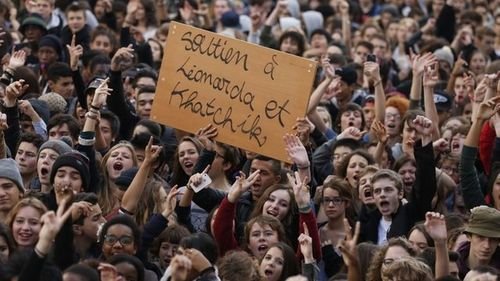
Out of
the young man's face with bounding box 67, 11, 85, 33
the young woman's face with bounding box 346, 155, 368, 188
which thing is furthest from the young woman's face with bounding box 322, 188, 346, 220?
the young man's face with bounding box 67, 11, 85, 33

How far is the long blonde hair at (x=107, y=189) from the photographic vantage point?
12916 mm

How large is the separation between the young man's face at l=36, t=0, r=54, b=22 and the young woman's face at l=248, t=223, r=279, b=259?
24.3ft

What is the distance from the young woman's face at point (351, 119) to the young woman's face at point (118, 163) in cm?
277

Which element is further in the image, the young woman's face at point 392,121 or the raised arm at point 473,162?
the young woman's face at point 392,121

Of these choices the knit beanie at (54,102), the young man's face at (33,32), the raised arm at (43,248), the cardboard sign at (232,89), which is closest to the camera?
the raised arm at (43,248)

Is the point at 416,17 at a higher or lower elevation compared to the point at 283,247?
higher

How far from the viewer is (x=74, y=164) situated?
1231cm

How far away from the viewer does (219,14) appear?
2245 cm

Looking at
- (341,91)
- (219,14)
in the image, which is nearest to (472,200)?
(341,91)

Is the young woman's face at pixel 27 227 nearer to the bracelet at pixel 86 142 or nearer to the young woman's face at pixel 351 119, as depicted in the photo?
the bracelet at pixel 86 142

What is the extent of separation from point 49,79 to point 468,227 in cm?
533

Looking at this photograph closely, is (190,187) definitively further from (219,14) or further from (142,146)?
(219,14)

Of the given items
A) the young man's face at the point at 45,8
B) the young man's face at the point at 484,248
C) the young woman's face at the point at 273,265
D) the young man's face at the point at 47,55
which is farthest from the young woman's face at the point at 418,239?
the young man's face at the point at 45,8

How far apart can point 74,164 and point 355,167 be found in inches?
94.6
